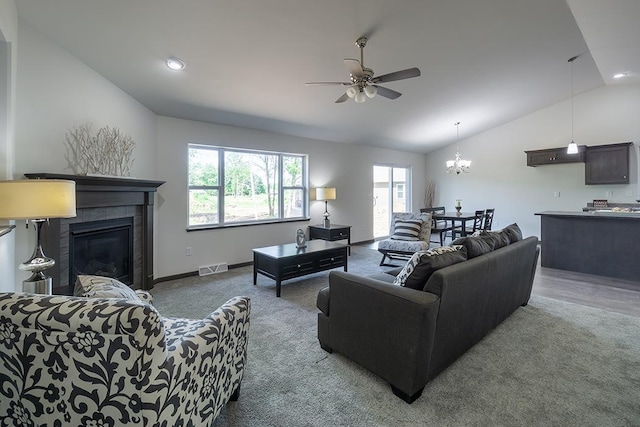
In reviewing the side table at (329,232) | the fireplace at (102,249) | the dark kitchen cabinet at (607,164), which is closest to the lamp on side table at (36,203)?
the fireplace at (102,249)

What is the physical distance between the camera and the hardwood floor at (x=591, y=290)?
3.25 meters

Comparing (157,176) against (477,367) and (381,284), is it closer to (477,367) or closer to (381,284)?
(381,284)

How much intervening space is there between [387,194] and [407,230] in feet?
10.6

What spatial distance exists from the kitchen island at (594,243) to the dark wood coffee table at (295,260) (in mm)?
3550

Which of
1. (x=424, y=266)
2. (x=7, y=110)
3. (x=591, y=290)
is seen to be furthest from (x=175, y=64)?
(x=591, y=290)

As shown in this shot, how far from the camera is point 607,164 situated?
5832 millimetres

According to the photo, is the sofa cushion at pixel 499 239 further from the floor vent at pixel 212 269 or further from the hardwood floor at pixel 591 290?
the floor vent at pixel 212 269

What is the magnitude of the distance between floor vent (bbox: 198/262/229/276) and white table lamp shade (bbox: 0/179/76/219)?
2.98 meters

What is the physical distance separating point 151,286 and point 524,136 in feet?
27.3

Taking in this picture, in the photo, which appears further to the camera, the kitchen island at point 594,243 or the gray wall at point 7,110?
the kitchen island at point 594,243

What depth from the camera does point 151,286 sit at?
12.6ft

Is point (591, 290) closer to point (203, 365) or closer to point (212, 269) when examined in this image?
point (203, 365)

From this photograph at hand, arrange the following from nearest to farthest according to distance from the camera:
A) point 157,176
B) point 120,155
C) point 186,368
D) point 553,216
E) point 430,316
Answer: point 186,368, point 430,316, point 120,155, point 157,176, point 553,216

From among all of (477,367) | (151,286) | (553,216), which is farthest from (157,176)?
(553,216)
